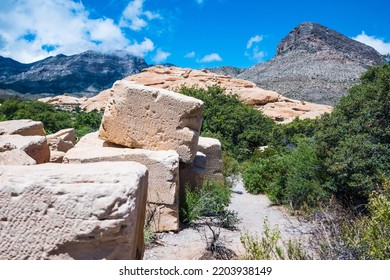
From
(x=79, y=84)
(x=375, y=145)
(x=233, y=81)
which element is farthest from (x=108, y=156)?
(x=79, y=84)

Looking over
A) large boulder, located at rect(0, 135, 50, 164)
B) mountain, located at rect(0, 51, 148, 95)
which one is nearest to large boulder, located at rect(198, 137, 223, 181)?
large boulder, located at rect(0, 135, 50, 164)

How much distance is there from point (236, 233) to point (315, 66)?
1685 inches

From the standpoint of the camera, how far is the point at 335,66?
44844mm

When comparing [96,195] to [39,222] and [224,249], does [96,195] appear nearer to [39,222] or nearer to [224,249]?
[39,222]

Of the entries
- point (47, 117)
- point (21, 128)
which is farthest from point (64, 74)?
point (21, 128)

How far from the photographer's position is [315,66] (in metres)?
45.5

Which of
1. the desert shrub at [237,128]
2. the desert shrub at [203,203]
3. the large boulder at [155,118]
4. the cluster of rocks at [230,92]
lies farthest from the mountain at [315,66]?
the large boulder at [155,118]

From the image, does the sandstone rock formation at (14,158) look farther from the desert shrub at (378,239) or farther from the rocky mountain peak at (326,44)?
the rocky mountain peak at (326,44)

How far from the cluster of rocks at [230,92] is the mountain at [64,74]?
27102 mm

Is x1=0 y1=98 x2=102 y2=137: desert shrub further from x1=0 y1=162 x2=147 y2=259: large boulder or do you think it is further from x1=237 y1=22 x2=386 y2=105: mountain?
x1=237 y1=22 x2=386 y2=105: mountain

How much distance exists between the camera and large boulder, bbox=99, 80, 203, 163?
20.5 feet

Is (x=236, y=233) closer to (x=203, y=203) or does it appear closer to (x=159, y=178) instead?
(x=203, y=203)

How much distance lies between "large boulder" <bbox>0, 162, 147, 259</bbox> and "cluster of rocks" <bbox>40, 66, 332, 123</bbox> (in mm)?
23368

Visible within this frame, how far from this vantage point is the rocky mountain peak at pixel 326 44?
51.4 m
